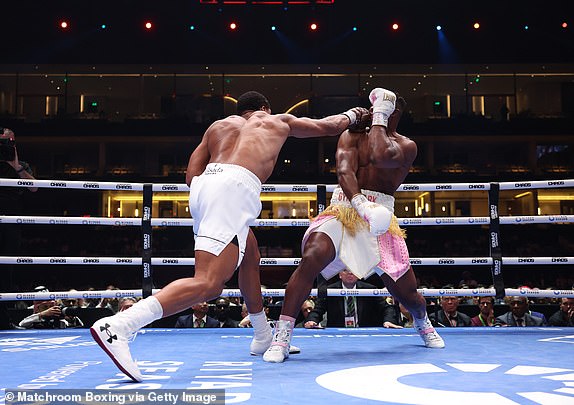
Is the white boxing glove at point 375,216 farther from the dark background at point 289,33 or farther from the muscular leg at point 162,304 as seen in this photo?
the dark background at point 289,33

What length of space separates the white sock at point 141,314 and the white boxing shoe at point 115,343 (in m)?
0.04

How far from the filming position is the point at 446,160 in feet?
66.1

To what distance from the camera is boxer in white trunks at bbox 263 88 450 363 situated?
2.94 meters

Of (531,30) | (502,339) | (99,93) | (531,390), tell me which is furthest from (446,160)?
(531,390)

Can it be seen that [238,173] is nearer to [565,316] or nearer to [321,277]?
[321,277]

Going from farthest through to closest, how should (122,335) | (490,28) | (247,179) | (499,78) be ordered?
1. (499,78)
2. (490,28)
3. (247,179)
4. (122,335)

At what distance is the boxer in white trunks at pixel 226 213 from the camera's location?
209cm

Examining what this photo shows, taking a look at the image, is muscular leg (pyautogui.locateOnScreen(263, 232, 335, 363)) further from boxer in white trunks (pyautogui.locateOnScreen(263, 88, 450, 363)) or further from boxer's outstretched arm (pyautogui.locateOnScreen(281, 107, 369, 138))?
boxer's outstretched arm (pyautogui.locateOnScreen(281, 107, 369, 138))

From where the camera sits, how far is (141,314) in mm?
2105

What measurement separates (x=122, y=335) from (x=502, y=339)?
7.71ft

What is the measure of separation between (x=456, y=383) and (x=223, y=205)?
44.2 inches

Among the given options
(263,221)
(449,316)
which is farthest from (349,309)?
(449,316)

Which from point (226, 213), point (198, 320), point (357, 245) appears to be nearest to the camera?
point (226, 213)

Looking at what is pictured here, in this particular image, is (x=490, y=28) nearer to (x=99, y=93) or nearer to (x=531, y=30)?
(x=531, y=30)
